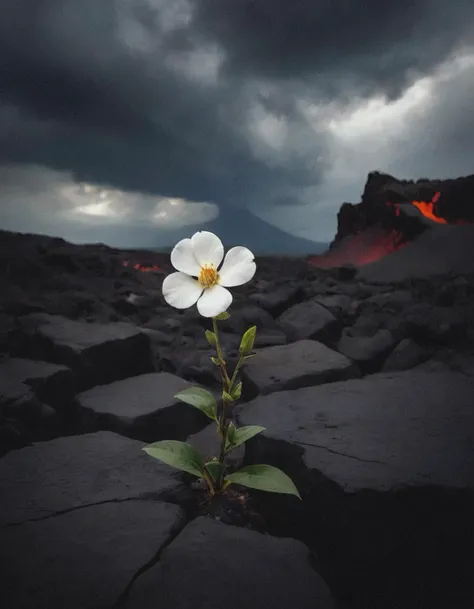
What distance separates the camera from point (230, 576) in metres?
0.83

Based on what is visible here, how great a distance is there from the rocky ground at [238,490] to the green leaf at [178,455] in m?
0.10

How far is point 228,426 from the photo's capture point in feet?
3.60

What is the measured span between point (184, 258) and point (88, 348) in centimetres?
105

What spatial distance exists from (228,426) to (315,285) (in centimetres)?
339

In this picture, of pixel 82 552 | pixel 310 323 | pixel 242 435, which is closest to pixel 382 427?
pixel 242 435

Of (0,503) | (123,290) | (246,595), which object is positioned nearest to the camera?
(246,595)

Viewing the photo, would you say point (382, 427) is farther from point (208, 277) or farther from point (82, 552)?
point (82, 552)

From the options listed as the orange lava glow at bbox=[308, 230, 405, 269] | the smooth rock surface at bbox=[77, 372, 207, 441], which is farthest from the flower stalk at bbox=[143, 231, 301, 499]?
the orange lava glow at bbox=[308, 230, 405, 269]

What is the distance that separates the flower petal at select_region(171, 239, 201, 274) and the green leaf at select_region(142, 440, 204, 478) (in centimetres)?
44

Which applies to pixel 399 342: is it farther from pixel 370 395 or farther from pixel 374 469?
pixel 374 469

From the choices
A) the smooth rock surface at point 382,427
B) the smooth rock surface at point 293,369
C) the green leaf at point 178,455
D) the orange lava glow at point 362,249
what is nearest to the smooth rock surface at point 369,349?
the smooth rock surface at point 293,369

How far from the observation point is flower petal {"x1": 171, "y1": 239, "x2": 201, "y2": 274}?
3.39ft

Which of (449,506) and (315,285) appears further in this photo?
(315,285)

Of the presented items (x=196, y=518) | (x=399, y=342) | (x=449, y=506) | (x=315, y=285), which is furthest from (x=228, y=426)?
(x=315, y=285)
